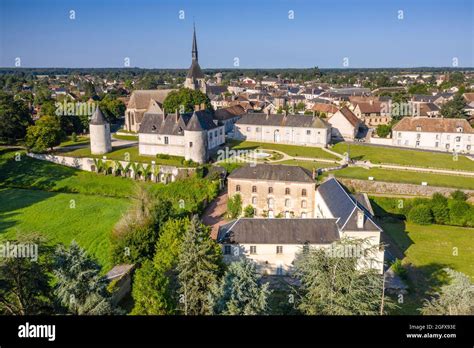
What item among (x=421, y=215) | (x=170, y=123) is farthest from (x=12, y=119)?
(x=421, y=215)

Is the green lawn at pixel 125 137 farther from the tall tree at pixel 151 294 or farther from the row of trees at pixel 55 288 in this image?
the row of trees at pixel 55 288

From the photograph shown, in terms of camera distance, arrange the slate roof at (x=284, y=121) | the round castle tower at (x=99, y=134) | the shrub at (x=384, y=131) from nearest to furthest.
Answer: the round castle tower at (x=99, y=134) → the slate roof at (x=284, y=121) → the shrub at (x=384, y=131)

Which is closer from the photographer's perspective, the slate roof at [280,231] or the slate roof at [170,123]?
the slate roof at [280,231]

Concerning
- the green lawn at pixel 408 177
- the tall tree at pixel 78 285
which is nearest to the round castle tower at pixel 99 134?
the green lawn at pixel 408 177

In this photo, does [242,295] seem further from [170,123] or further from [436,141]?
[436,141]

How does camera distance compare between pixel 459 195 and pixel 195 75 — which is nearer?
pixel 459 195
